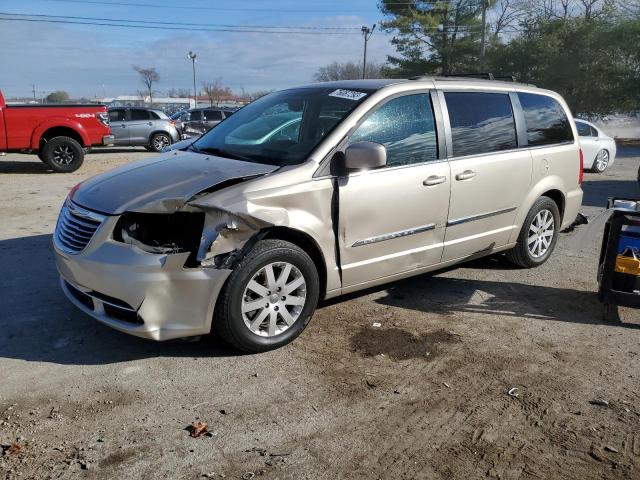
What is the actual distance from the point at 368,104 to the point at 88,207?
2127 mm

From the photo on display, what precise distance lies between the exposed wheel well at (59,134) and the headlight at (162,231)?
10.9 metres

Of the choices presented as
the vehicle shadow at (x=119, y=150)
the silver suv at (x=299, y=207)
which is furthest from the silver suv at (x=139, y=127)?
the silver suv at (x=299, y=207)

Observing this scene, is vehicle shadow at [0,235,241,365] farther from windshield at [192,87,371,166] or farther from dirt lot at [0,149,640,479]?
windshield at [192,87,371,166]

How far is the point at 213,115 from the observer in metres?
23.1

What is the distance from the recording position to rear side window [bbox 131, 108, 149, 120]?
63.5 feet

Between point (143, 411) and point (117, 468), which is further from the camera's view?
point (143, 411)

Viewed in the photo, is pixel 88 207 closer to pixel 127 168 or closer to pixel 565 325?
pixel 127 168

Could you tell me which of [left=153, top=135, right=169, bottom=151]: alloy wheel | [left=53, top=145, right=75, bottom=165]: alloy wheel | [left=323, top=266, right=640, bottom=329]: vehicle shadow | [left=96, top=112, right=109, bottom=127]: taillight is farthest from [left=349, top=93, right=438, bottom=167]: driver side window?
[left=153, top=135, right=169, bottom=151]: alloy wheel

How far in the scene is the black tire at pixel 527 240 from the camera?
5.60 metres

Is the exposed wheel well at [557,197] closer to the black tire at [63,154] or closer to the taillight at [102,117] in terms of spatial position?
the black tire at [63,154]

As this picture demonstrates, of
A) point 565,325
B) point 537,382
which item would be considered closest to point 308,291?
point 537,382

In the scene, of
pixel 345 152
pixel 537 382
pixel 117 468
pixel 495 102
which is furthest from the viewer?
pixel 495 102

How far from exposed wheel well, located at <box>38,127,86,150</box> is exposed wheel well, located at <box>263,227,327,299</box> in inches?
440

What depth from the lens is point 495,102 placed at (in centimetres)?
524
